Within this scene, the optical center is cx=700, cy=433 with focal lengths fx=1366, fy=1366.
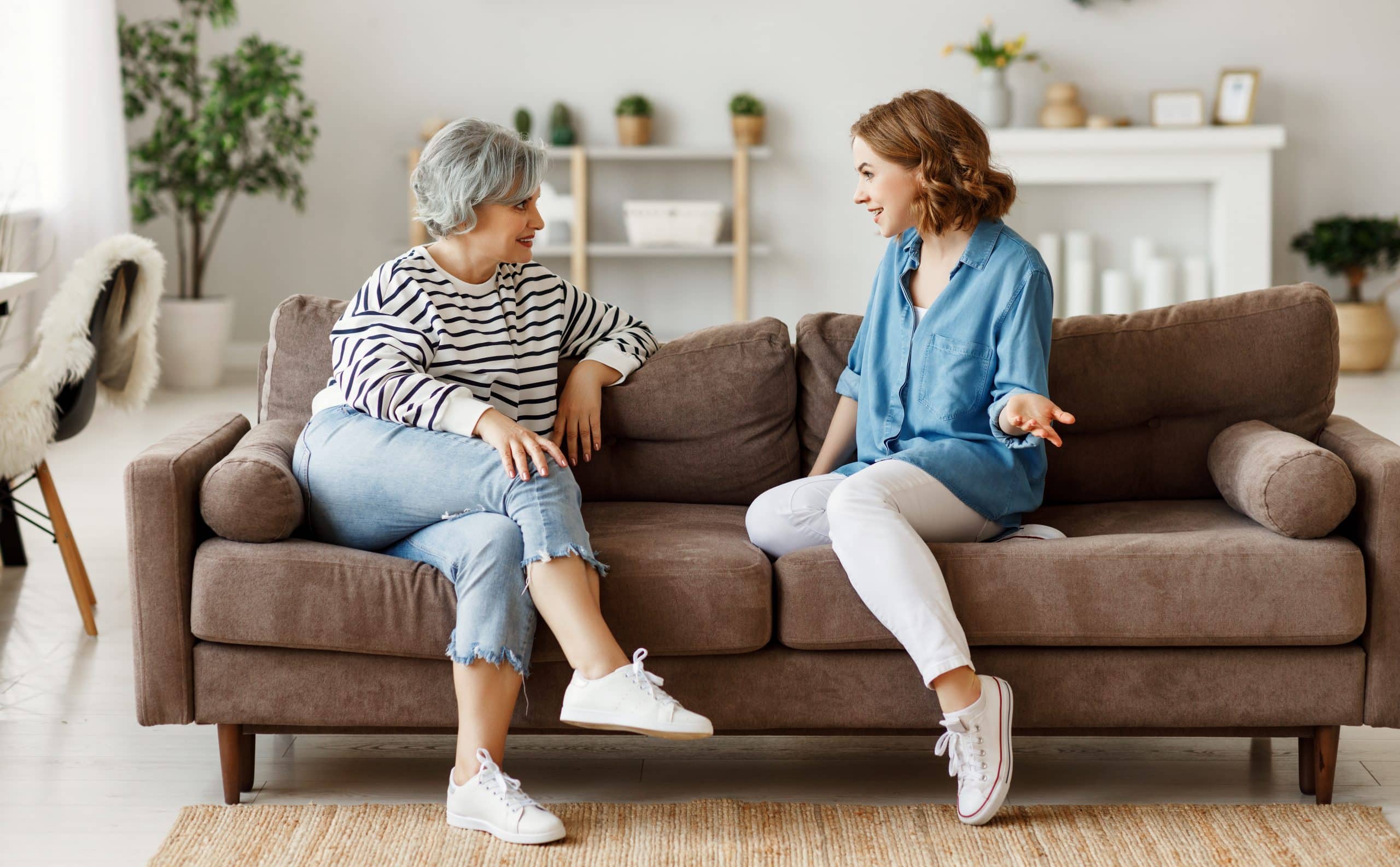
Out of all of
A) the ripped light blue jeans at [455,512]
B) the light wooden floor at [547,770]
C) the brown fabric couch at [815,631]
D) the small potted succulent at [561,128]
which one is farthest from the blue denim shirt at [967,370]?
the small potted succulent at [561,128]

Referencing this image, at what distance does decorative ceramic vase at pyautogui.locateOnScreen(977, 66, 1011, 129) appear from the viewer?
5926 mm

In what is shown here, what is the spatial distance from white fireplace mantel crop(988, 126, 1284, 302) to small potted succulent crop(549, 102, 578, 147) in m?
1.82

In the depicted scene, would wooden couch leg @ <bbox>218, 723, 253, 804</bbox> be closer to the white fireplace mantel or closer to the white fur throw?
the white fur throw

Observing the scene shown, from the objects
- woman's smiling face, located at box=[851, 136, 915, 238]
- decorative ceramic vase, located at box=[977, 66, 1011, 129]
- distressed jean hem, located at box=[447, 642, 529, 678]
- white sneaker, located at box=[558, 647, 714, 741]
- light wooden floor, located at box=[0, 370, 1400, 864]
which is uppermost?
decorative ceramic vase, located at box=[977, 66, 1011, 129]

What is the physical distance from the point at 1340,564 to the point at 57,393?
8.04 ft

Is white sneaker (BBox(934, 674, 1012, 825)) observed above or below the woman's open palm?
below

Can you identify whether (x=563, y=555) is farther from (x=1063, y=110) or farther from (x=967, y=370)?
(x=1063, y=110)

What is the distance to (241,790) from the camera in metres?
2.07

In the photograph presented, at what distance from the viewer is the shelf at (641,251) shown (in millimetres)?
5914

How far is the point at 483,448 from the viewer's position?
1979 millimetres

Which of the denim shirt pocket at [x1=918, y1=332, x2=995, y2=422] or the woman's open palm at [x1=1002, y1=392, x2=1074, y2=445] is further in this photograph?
the denim shirt pocket at [x1=918, y1=332, x2=995, y2=422]

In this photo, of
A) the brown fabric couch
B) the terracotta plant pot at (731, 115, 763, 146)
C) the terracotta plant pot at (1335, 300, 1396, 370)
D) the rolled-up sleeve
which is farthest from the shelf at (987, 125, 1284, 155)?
the brown fabric couch

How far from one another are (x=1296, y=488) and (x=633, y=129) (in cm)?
445

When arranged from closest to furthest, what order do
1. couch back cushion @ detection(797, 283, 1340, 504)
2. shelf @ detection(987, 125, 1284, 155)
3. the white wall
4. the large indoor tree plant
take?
couch back cushion @ detection(797, 283, 1340, 504)
the large indoor tree plant
shelf @ detection(987, 125, 1284, 155)
the white wall
